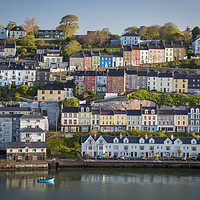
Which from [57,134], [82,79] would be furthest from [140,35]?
[57,134]

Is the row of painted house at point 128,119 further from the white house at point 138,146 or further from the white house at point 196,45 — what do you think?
the white house at point 196,45

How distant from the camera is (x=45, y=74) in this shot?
236 ft

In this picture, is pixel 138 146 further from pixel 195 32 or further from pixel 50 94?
pixel 195 32

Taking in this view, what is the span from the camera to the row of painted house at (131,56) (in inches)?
3196

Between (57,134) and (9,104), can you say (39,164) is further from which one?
(9,104)

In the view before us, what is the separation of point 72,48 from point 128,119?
Answer: 86.0 feet

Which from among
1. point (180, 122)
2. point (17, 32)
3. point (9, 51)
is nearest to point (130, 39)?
point (9, 51)

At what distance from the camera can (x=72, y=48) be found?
85.5 meters

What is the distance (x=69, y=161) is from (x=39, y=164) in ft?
10.6

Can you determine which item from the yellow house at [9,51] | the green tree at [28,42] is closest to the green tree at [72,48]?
the green tree at [28,42]

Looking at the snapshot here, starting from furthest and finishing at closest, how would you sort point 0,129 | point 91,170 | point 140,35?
1. point 140,35
2. point 0,129
3. point 91,170

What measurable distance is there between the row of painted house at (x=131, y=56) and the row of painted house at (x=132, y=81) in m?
8.08

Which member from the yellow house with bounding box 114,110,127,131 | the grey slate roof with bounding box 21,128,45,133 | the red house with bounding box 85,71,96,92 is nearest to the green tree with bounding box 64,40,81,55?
the red house with bounding box 85,71,96,92

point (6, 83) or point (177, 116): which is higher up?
point (6, 83)
